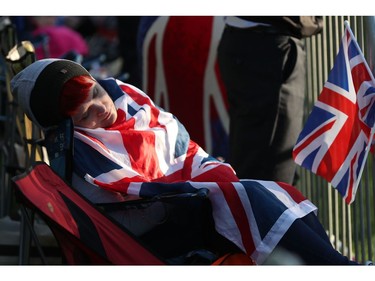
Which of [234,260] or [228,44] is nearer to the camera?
[234,260]

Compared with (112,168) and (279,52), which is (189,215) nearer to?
(112,168)

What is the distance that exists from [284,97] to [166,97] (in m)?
1.45

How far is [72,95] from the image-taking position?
4160 millimetres

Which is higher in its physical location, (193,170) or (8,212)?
(193,170)

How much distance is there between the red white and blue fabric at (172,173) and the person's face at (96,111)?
0.04 meters

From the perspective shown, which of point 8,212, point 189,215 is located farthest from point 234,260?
point 8,212

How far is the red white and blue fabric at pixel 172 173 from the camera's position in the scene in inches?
152

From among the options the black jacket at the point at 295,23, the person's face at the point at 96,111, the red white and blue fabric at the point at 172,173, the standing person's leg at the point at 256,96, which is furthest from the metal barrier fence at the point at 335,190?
the person's face at the point at 96,111

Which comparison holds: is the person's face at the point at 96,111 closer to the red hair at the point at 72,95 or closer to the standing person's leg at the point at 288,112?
the red hair at the point at 72,95

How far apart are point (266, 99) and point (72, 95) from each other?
4.77 feet

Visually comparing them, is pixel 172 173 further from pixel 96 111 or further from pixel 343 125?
pixel 343 125

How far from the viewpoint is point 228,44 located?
547 centimetres

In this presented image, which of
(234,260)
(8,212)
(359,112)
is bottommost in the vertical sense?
(8,212)

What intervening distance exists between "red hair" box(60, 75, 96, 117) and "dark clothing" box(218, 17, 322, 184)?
4.49ft
